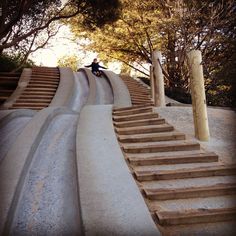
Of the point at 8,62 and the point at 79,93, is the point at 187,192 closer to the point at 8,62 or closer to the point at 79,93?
the point at 79,93

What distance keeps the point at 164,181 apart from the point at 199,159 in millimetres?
598

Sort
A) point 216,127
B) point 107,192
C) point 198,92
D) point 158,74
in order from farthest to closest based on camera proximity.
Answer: point 158,74
point 216,127
point 198,92
point 107,192

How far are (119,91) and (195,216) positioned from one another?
29.0 ft

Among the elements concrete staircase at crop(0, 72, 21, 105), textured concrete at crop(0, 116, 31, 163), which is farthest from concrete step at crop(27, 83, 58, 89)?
textured concrete at crop(0, 116, 31, 163)

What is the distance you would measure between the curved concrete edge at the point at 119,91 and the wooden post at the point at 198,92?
4.46 meters

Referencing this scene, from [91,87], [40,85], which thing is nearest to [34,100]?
[40,85]

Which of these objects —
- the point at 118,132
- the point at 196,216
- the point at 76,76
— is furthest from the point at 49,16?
the point at 196,216

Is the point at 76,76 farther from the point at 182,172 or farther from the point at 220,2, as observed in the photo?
the point at 182,172

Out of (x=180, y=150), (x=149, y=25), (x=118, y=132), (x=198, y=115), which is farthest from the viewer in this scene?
(x=149, y=25)

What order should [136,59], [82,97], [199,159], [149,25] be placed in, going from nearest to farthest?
1. [199,159]
2. [82,97]
3. [149,25]
4. [136,59]

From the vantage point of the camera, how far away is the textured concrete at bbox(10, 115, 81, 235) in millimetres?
2510

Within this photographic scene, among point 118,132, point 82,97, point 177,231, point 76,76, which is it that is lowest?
point 177,231

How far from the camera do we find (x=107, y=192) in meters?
2.70

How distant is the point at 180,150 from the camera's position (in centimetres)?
387
